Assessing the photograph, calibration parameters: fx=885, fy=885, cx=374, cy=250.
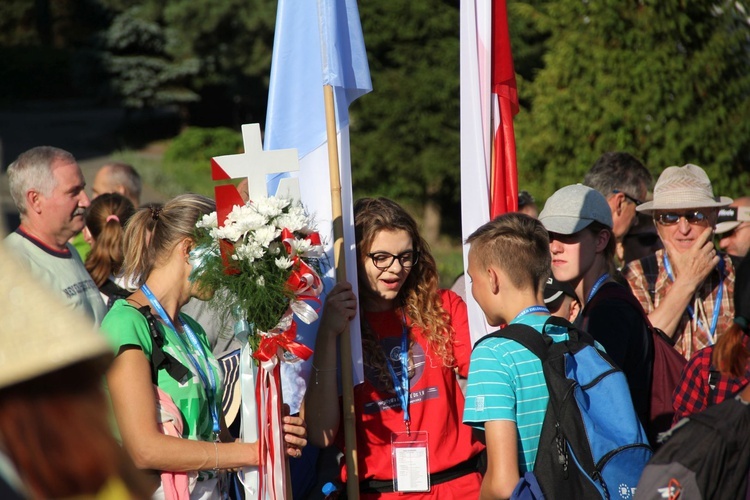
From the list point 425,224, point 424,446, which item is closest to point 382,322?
point 424,446

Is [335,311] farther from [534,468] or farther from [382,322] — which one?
[534,468]

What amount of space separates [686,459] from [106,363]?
165 cm

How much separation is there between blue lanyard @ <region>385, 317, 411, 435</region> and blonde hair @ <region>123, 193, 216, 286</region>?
3.10 ft

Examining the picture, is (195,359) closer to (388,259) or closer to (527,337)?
(388,259)

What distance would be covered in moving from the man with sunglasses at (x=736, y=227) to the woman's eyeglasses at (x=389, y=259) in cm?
358

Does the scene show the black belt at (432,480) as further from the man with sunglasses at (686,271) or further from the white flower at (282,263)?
the man with sunglasses at (686,271)

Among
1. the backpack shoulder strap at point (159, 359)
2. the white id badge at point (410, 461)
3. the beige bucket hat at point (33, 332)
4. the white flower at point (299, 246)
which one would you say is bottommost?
the white id badge at point (410, 461)

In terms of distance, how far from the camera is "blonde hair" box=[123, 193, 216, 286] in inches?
131

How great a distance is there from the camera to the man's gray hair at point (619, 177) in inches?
213

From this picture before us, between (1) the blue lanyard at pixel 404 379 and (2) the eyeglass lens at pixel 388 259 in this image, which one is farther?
(2) the eyeglass lens at pixel 388 259

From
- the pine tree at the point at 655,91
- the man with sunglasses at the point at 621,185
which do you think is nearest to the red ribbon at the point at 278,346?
the man with sunglasses at the point at 621,185

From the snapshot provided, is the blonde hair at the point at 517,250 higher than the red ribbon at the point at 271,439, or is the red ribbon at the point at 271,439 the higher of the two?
the blonde hair at the point at 517,250

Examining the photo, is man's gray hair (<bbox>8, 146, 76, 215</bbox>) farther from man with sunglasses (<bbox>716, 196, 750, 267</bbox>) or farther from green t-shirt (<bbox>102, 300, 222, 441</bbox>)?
man with sunglasses (<bbox>716, 196, 750, 267</bbox>)

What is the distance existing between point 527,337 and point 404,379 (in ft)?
2.49
